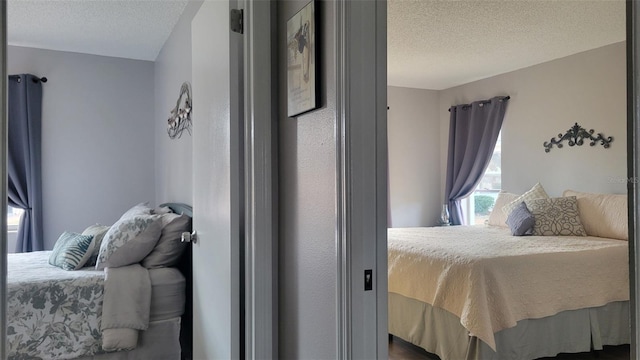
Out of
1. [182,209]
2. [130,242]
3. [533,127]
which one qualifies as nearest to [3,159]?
[130,242]

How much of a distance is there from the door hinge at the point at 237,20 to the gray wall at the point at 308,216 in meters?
0.16

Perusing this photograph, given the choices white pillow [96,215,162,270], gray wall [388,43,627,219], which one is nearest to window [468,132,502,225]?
gray wall [388,43,627,219]

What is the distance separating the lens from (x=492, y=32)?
140 inches

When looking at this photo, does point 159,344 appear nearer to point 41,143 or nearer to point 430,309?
point 430,309

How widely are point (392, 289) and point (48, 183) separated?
3.48 metres

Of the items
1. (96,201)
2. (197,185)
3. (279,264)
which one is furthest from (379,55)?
(96,201)

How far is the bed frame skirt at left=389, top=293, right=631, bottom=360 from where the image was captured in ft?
8.48

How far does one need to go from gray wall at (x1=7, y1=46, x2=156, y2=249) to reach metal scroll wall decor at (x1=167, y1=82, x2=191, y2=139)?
1171mm

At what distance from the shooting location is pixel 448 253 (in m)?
2.79

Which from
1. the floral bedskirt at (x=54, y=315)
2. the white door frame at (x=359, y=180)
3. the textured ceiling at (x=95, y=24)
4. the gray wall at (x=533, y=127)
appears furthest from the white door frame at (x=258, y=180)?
the gray wall at (x=533, y=127)

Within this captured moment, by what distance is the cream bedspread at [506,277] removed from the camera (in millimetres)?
2496

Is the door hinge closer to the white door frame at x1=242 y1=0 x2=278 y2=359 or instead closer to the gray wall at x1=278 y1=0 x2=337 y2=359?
the white door frame at x1=242 y1=0 x2=278 y2=359

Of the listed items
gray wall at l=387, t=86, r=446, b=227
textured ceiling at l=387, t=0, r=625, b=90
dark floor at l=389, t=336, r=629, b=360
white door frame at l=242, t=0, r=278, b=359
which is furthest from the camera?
gray wall at l=387, t=86, r=446, b=227

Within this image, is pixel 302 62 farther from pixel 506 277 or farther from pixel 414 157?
pixel 414 157
